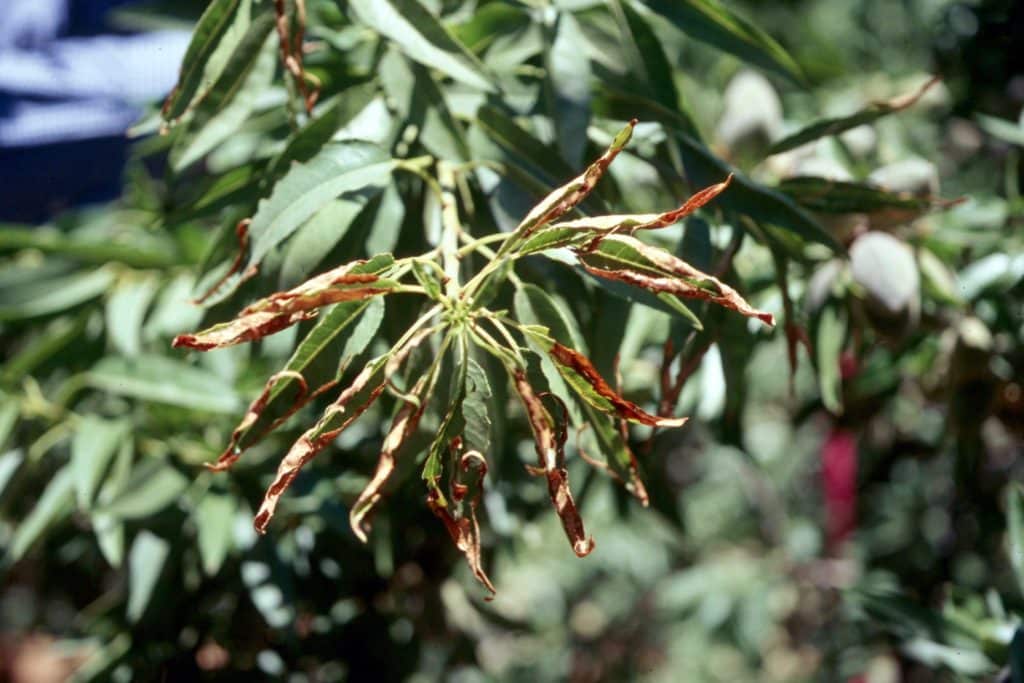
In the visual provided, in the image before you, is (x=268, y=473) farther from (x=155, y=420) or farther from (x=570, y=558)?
(x=570, y=558)

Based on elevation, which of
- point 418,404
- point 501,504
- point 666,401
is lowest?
point 501,504

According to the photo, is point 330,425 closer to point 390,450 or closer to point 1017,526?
point 390,450

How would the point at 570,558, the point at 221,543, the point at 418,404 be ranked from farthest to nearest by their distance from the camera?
the point at 570,558
the point at 221,543
the point at 418,404

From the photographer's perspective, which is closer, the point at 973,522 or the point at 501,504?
the point at 501,504

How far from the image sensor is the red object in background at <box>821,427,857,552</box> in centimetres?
160

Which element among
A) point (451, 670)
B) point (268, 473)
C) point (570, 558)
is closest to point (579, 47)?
point (268, 473)

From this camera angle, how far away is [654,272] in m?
0.45

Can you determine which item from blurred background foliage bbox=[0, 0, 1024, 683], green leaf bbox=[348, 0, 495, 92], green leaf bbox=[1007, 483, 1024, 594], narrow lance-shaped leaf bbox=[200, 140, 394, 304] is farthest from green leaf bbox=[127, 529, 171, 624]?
green leaf bbox=[1007, 483, 1024, 594]

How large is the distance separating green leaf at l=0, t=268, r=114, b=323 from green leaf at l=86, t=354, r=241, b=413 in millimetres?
100

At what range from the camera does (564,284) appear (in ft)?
2.04

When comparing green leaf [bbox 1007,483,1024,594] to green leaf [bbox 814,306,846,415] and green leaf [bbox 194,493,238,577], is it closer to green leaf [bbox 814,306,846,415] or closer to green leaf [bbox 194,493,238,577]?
green leaf [bbox 814,306,846,415]

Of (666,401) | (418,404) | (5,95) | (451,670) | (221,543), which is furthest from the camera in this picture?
(5,95)

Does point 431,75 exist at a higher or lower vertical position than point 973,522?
higher

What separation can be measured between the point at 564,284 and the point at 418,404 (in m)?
0.21
